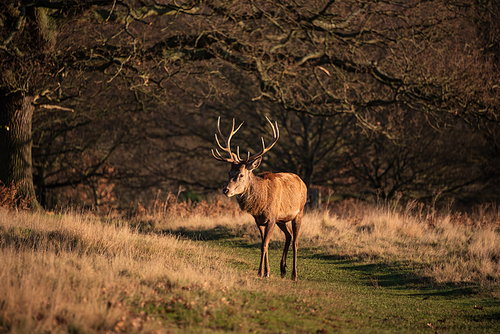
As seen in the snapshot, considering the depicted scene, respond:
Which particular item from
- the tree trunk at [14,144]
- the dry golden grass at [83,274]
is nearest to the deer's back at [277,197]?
the dry golden grass at [83,274]

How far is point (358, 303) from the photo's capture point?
708cm

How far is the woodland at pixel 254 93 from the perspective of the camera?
41.2 feet

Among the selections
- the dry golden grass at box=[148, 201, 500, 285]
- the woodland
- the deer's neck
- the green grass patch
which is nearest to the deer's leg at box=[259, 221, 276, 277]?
the green grass patch

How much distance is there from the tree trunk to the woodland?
0.10ft

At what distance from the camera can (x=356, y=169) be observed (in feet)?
67.8

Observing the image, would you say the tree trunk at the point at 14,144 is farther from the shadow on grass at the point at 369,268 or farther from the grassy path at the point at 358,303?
the grassy path at the point at 358,303

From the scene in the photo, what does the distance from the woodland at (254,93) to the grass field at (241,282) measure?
11.8 feet

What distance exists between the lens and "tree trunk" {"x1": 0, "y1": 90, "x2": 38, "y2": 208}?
12.8 m

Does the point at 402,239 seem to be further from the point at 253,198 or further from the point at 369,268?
the point at 253,198

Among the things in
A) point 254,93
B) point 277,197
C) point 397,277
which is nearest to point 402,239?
point 397,277

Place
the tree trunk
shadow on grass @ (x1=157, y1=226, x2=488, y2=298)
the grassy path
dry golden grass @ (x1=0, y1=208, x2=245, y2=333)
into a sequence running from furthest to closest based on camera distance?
the tree trunk → shadow on grass @ (x1=157, y1=226, x2=488, y2=298) → the grassy path → dry golden grass @ (x1=0, y1=208, x2=245, y2=333)

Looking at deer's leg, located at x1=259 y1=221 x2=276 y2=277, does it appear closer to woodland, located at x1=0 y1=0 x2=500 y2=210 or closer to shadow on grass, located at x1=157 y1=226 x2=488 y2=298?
shadow on grass, located at x1=157 y1=226 x2=488 y2=298

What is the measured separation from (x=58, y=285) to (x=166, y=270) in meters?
1.63

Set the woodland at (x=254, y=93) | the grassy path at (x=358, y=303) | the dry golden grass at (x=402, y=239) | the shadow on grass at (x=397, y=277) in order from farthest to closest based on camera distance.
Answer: the woodland at (x=254, y=93), the dry golden grass at (x=402, y=239), the shadow on grass at (x=397, y=277), the grassy path at (x=358, y=303)
